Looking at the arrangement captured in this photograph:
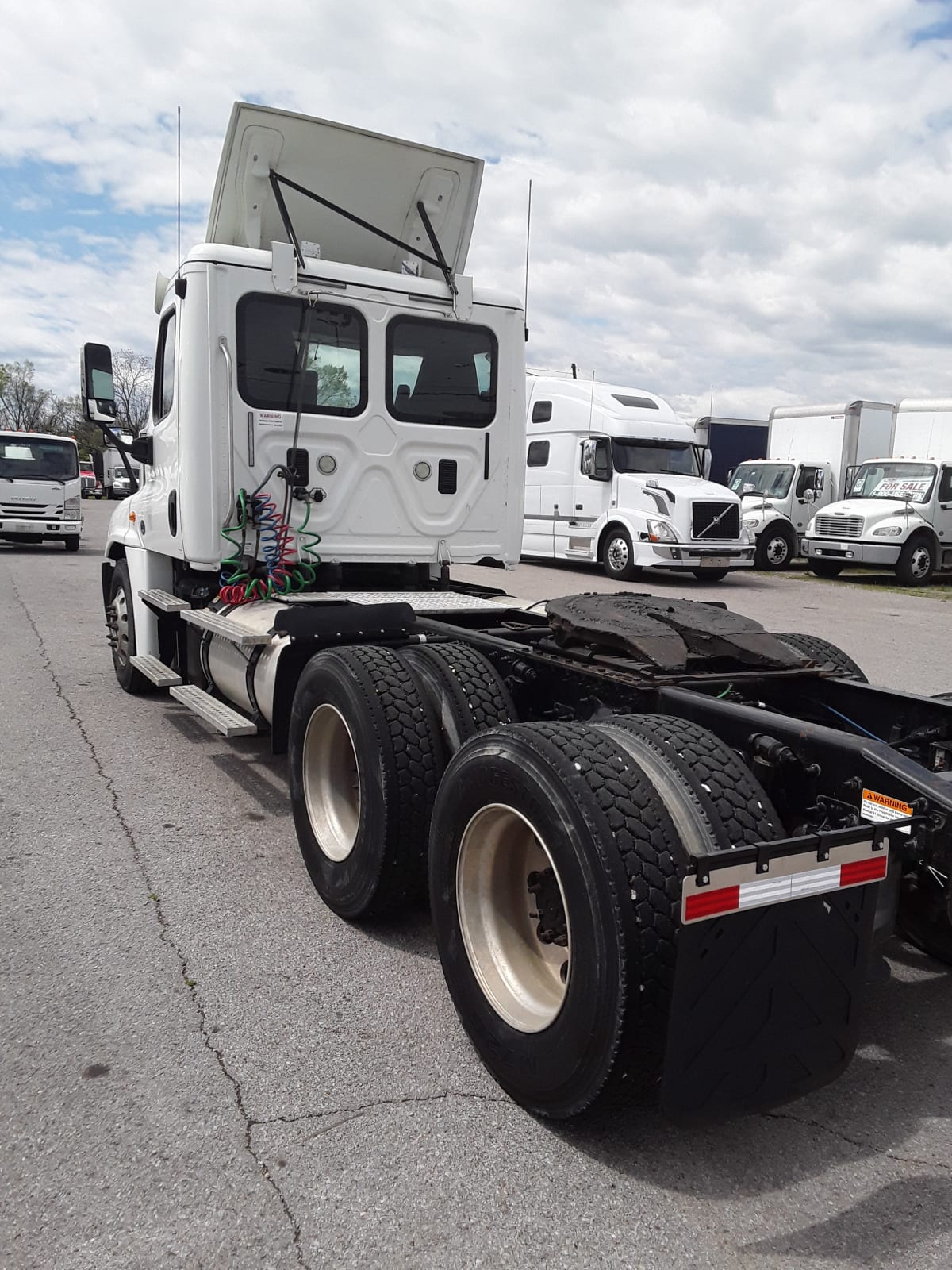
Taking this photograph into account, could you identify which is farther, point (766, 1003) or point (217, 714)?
point (217, 714)

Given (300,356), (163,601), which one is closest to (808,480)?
(300,356)

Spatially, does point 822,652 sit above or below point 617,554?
above

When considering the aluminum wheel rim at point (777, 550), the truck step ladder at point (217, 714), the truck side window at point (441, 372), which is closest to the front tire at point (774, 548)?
the aluminum wheel rim at point (777, 550)

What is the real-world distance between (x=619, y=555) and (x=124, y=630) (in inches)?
463

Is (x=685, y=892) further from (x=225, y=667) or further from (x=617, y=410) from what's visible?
(x=617, y=410)

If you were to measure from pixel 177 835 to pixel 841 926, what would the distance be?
3.25 meters

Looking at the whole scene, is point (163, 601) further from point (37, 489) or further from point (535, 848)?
point (37, 489)

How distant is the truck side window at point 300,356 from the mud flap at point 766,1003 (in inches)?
170

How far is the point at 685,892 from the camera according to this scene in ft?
6.94

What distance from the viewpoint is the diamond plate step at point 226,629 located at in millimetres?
4691

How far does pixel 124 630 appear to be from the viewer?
24.5ft

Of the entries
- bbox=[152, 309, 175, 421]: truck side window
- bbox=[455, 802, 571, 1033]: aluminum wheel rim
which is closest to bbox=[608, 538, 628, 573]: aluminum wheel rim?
bbox=[152, 309, 175, 421]: truck side window

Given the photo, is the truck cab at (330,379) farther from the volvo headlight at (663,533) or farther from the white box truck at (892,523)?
the white box truck at (892,523)

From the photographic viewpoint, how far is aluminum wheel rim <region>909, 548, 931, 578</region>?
19375 mm
